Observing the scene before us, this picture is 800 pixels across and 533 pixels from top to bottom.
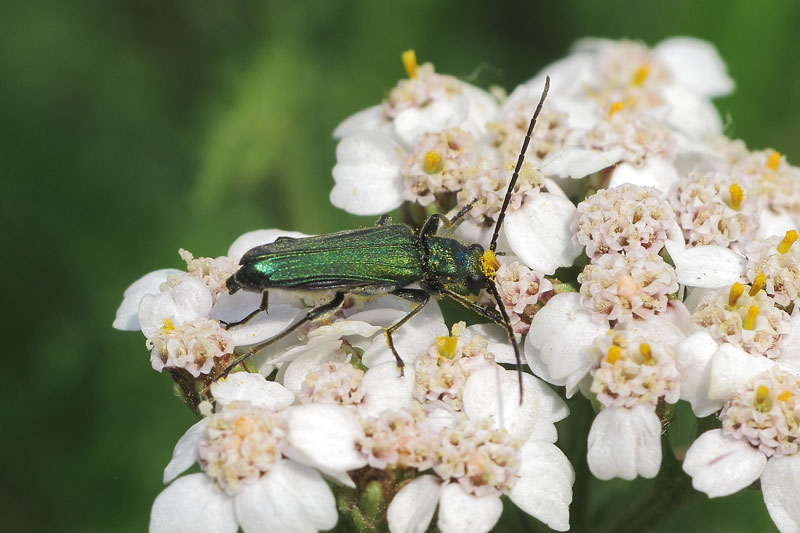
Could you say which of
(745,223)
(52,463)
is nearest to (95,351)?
(52,463)

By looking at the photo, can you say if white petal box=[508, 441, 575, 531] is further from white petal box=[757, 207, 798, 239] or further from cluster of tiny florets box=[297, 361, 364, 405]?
white petal box=[757, 207, 798, 239]

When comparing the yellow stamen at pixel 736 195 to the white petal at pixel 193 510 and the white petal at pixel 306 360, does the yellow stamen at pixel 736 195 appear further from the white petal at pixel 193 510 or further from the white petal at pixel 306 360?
the white petal at pixel 193 510

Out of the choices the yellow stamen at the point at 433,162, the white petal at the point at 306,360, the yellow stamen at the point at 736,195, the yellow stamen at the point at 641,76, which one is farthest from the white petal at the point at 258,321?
the yellow stamen at the point at 641,76

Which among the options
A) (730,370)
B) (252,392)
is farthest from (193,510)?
(730,370)

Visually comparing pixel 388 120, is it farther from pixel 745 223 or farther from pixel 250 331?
pixel 745 223

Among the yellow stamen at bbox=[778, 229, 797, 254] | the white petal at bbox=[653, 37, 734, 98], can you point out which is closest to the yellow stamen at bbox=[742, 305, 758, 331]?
the yellow stamen at bbox=[778, 229, 797, 254]
